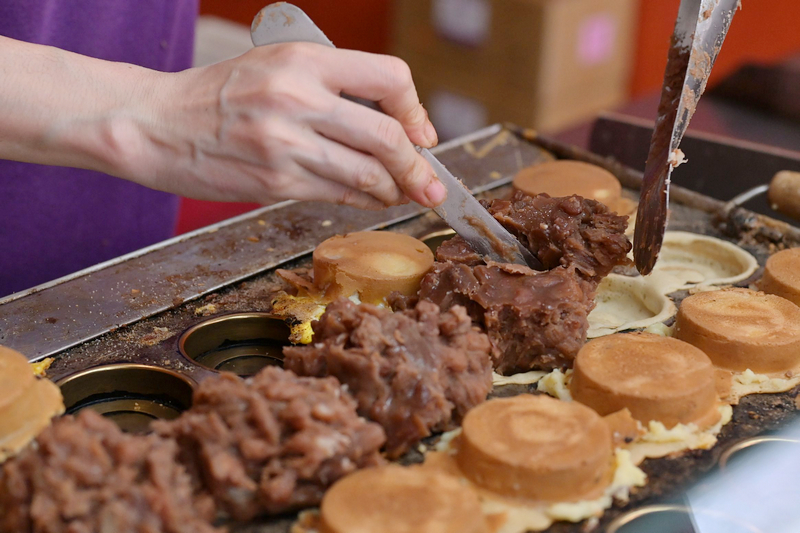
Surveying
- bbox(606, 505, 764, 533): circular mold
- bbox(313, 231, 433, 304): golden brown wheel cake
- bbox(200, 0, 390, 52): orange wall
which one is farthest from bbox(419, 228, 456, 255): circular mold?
bbox(200, 0, 390, 52): orange wall

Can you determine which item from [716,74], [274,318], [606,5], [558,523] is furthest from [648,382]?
[716,74]

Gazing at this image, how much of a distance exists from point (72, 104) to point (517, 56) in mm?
5570

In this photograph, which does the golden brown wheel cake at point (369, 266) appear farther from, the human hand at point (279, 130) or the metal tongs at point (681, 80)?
the metal tongs at point (681, 80)

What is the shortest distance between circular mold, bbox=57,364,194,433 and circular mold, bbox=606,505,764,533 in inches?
53.3

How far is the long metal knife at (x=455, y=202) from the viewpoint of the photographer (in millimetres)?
2379

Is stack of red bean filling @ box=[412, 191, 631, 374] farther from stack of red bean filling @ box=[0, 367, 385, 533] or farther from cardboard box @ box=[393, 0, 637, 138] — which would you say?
cardboard box @ box=[393, 0, 637, 138]

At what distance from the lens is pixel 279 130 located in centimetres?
221

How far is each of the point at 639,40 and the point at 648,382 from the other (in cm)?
650

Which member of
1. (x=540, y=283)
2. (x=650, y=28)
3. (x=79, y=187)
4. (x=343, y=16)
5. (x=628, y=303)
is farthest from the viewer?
(x=343, y=16)

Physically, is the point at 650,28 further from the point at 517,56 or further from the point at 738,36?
the point at 517,56

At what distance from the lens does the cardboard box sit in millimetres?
7051

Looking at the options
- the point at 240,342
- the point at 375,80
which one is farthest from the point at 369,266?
the point at 375,80

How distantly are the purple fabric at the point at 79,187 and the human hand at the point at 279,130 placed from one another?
1.41 meters

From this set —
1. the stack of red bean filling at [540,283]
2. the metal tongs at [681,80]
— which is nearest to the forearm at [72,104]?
the stack of red bean filling at [540,283]
